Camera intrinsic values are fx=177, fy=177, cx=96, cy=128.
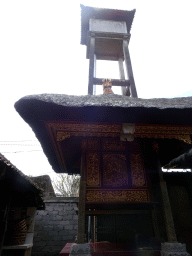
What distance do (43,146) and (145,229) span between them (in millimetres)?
3568

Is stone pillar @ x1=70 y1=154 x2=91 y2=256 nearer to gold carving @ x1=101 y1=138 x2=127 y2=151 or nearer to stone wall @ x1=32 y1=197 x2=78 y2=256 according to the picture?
gold carving @ x1=101 y1=138 x2=127 y2=151

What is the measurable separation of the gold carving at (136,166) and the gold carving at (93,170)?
86cm

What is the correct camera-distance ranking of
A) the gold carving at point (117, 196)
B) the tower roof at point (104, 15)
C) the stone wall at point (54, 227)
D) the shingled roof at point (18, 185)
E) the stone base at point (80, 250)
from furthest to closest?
the stone wall at point (54, 227) → the tower roof at point (104, 15) → the shingled roof at point (18, 185) → the gold carving at point (117, 196) → the stone base at point (80, 250)

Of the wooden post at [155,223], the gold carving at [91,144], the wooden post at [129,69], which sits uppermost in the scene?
the wooden post at [129,69]

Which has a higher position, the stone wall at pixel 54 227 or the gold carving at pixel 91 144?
the gold carving at pixel 91 144

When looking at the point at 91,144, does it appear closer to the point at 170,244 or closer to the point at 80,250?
the point at 80,250

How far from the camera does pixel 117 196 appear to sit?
13.3ft

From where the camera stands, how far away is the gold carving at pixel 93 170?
4.16m

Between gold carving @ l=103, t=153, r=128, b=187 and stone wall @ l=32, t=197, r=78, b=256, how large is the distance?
6.21 metres

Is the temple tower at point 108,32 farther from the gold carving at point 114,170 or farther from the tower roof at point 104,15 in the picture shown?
the gold carving at point 114,170

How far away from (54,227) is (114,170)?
7.59m

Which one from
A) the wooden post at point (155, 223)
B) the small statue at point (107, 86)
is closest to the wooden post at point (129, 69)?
the small statue at point (107, 86)

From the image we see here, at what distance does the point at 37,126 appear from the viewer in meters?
3.81

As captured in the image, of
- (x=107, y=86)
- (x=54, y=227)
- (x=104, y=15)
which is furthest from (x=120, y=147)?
(x=54, y=227)
